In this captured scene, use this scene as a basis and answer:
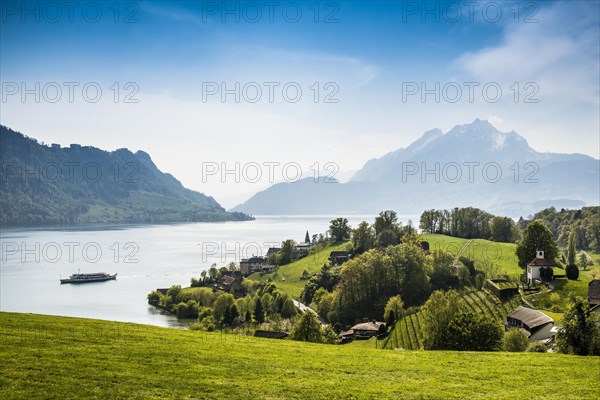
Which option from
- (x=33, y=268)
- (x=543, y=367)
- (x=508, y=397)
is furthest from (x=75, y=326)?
(x=33, y=268)

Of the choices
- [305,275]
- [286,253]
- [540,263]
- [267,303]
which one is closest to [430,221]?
[286,253]

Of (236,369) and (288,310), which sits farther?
(288,310)

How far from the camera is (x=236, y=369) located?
21.3 metres

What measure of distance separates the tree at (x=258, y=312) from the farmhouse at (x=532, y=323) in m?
43.9

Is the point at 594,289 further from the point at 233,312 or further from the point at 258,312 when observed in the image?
the point at 233,312

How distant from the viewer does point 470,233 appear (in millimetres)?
131875

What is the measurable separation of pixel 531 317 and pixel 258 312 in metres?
48.4

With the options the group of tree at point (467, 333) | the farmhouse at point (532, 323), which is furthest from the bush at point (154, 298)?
the group of tree at point (467, 333)

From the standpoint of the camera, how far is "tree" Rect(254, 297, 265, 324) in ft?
269

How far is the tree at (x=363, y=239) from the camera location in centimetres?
12169

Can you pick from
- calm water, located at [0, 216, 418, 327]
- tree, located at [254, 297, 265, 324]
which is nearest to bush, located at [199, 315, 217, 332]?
tree, located at [254, 297, 265, 324]

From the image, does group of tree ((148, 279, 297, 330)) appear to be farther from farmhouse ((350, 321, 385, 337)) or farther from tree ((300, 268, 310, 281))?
farmhouse ((350, 321, 385, 337))

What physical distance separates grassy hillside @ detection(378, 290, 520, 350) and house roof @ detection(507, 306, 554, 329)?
2509mm

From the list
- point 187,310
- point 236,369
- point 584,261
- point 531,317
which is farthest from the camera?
point 584,261
